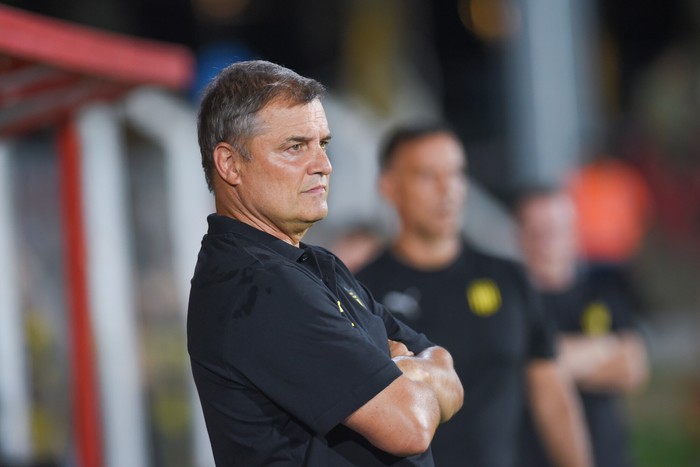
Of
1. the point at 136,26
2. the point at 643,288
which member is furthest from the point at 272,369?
the point at 136,26

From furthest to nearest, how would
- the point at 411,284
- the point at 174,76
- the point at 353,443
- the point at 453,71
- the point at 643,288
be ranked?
the point at 453,71
the point at 643,288
the point at 174,76
the point at 411,284
the point at 353,443

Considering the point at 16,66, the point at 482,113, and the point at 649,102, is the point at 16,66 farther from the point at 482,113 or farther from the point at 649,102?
the point at 649,102

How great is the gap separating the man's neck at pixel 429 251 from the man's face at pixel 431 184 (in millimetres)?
24

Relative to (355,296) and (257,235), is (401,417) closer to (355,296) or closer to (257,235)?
(355,296)

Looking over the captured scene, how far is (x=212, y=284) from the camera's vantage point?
256 cm

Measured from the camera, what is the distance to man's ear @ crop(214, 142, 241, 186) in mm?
2648

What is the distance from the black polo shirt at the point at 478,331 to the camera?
167 inches

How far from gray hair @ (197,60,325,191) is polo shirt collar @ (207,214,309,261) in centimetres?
14

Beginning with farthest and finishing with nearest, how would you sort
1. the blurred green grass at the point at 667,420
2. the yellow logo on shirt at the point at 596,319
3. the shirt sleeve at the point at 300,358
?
the blurred green grass at the point at 667,420 → the yellow logo on shirt at the point at 596,319 → the shirt sleeve at the point at 300,358

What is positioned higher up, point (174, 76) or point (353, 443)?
point (174, 76)

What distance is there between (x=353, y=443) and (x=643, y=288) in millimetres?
14678

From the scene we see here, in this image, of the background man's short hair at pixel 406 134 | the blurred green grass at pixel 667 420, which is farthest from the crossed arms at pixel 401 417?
the blurred green grass at pixel 667 420

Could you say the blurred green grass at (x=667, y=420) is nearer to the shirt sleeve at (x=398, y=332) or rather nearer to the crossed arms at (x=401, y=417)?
the shirt sleeve at (x=398, y=332)

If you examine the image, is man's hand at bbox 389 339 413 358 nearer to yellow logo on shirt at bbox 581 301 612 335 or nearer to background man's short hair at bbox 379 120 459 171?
background man's short hair at bbox 379 120 459 171
